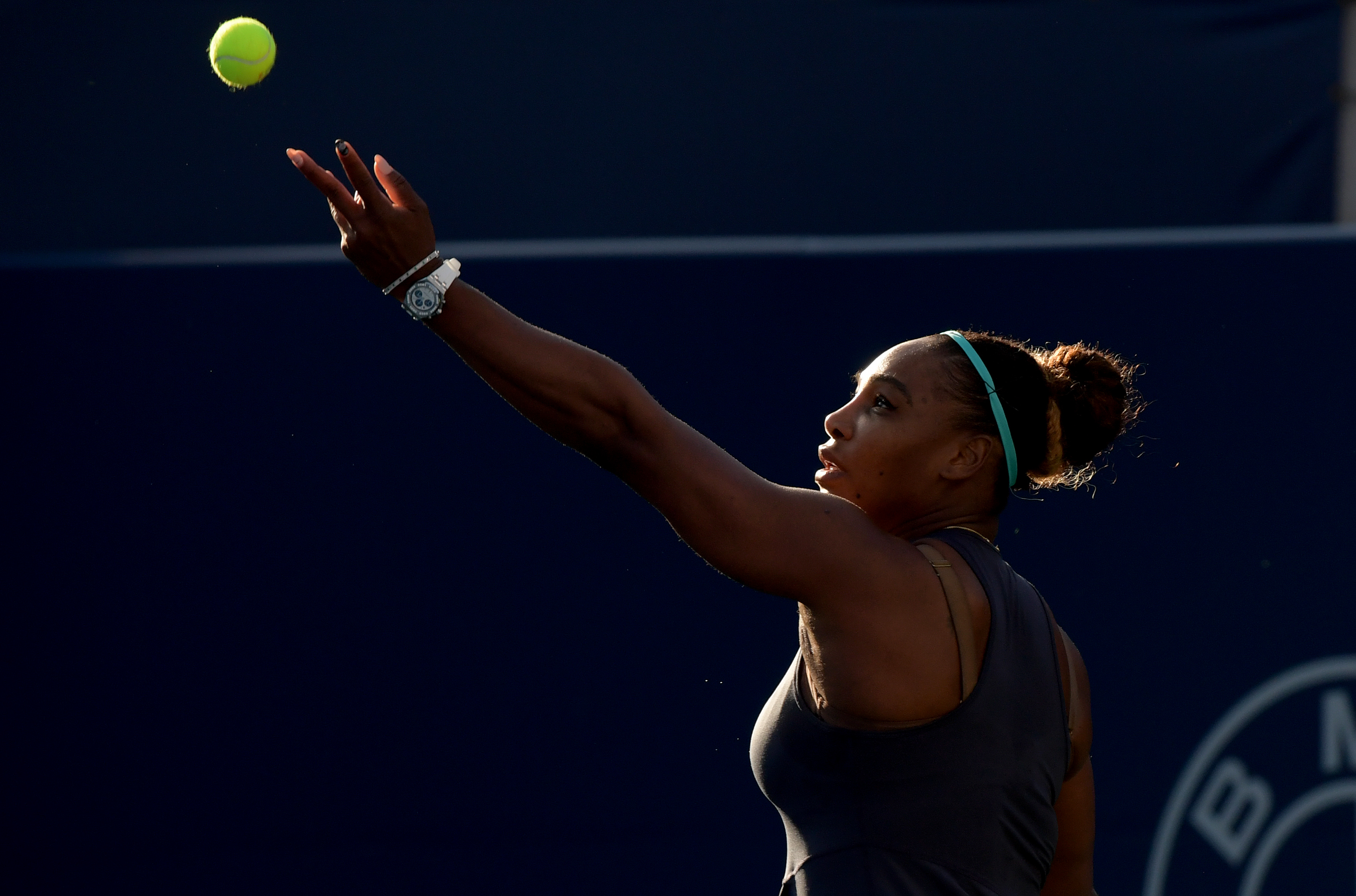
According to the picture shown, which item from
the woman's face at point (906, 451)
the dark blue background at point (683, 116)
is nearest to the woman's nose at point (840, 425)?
the woman's face at point (906, 451)

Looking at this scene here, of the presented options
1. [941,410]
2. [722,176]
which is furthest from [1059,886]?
[722,176]

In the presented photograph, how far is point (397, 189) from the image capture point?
1.53m

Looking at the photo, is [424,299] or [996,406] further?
[996,406]

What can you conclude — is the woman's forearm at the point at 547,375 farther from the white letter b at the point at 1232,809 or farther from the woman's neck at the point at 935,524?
the white letter b at the point at 1232,809

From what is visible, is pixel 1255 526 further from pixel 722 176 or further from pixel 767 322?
pixel 722 176

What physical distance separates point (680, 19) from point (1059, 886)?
276 cm

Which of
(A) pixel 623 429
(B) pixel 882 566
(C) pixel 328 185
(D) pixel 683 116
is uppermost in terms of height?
(D) pixel 683 116

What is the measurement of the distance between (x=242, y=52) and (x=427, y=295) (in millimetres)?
1188

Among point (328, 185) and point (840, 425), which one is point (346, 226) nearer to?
point (328, 185)

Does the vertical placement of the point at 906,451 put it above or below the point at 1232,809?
above

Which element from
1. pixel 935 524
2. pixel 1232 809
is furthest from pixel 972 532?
pixel 1232 809

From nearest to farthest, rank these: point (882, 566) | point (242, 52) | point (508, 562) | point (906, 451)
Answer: point (882, 566), point (906, 451), point (242, 52), point (508, 562)

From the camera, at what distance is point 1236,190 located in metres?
4.20

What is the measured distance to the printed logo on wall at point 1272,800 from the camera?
3377 mm
